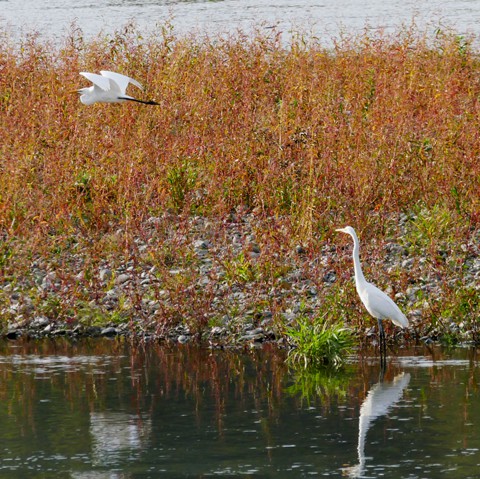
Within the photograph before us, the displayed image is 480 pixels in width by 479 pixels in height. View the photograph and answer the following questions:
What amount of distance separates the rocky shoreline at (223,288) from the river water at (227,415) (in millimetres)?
342

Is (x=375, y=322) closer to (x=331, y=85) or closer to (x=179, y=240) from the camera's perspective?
(x=179, y=240)

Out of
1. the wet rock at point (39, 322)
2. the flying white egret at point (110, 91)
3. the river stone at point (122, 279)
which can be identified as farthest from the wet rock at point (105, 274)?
the flying white egret at point (110, 91)

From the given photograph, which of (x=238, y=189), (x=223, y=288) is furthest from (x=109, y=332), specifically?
(x=238, y=189)

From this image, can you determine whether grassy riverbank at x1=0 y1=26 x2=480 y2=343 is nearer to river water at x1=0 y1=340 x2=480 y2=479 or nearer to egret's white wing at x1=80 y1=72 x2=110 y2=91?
river water at x1=0 y1=340 x2=480 y2=479

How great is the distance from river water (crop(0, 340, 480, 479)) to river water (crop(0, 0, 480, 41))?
16078 mm

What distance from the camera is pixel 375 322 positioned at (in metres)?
8.61

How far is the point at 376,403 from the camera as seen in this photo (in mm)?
6910

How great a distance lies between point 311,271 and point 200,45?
291 inches

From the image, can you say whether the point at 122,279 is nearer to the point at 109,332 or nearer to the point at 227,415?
the point at 109,332

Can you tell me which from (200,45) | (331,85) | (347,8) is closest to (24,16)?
(347,8)

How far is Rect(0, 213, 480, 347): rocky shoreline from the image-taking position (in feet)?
28.7

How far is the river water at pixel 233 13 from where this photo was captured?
25.0 m

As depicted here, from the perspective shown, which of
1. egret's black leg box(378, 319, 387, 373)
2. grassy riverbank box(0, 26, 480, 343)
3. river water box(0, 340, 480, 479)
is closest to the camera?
river water box(0, 340, 480, 479)

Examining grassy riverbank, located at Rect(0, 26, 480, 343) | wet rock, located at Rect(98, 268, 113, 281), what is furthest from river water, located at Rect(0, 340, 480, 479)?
wet rock, located at Rect(98, 268, 113, 281)
